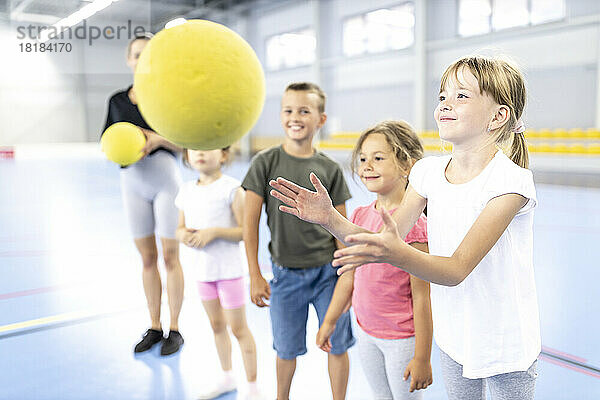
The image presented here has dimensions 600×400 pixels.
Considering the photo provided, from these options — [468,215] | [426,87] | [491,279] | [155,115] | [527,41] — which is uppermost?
[527,41]

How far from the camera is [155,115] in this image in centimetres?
62

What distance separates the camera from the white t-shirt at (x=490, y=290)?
41.2 inches

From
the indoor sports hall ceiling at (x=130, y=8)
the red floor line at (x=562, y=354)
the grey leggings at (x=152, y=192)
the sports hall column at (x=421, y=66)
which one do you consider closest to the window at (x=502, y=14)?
the sports hall column at (x=421, y=66)

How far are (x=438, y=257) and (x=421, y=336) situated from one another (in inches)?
21.2

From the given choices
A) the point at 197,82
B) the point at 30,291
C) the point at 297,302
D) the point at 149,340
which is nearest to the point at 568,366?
the point at 297,302

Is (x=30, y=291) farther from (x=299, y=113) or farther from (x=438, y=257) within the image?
(x=438, y=257)

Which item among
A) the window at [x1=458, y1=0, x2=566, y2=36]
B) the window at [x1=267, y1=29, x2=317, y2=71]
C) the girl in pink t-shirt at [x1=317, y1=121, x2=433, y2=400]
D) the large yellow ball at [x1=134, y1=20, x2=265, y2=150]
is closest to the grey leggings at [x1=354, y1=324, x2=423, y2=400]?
the girl in pink t-shirt at [x1=317, y1=121, x2=433, y2=400]

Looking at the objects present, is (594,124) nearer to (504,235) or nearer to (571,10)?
(571,10)

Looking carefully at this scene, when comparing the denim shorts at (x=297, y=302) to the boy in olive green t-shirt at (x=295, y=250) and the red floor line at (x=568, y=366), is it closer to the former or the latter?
the boy in olive green t-shirt at (x=295, y=250)

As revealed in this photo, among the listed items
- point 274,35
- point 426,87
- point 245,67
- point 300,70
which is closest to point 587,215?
point 245,67

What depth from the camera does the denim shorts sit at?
5.71 ft

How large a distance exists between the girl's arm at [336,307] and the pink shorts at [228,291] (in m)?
0.53

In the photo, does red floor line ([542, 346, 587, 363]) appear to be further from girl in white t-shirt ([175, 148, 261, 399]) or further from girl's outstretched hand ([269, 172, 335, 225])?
girl's outstretched hand ([269, 172, 335, 225])

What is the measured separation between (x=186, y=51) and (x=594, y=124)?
10.7m
